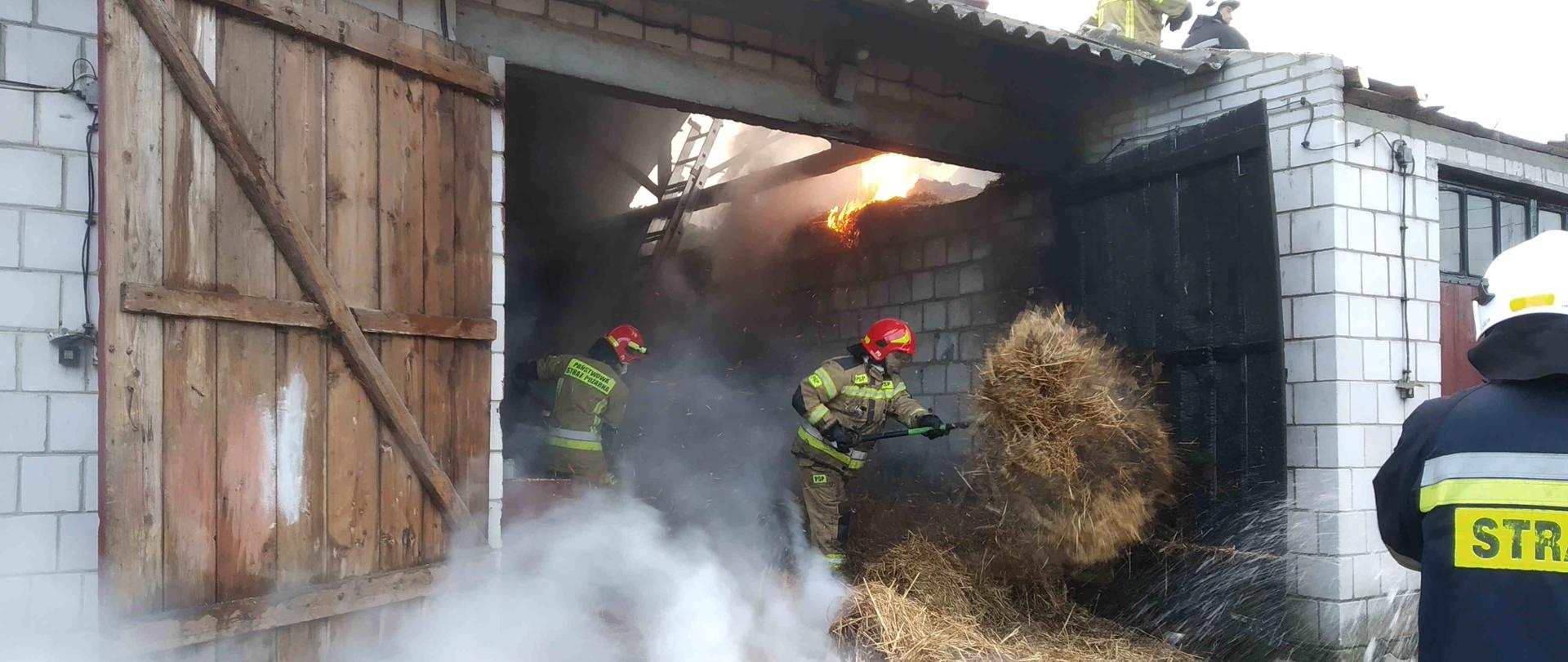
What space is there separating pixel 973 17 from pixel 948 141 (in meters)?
1.53

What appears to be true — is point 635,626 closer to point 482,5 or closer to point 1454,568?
Result: point 482,5

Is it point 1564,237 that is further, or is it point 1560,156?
point 1560,156

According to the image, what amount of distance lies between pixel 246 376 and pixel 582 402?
152 inches

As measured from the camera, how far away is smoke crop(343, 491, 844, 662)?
5211 millimetres

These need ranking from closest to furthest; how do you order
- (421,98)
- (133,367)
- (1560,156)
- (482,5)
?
(133,367) → (421,98) → (482,5) → (1560,156)

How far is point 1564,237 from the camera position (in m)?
2.82

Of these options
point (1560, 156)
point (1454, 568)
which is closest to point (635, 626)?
point (1454, 568)

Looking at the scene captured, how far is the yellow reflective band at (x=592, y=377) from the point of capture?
26.1 ft

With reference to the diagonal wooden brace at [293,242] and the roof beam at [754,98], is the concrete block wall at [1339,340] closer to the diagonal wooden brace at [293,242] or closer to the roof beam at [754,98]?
the roof beam at [754,98]

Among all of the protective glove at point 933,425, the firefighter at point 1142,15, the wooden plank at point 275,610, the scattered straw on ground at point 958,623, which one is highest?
the firefighter at point 1142,15

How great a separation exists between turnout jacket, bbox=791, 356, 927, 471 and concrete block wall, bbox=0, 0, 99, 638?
4440mm

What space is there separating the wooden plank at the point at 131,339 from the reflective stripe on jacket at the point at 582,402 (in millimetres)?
4165

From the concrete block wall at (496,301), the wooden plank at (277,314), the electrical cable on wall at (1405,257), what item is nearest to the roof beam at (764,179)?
the electrical cable on wall at (1405,257)

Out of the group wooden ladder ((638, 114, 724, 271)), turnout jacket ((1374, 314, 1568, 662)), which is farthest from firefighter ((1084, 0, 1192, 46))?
turnout jacket ((1374, 314, 1568, 662))
